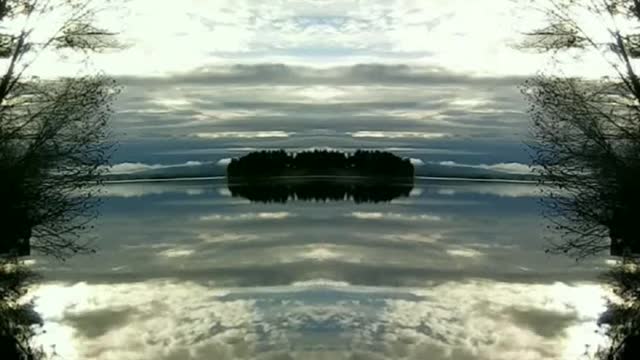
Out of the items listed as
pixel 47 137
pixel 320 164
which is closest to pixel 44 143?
pixel 47 137

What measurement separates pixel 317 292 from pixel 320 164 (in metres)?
6.27

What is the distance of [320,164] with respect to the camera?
18609 millimetres

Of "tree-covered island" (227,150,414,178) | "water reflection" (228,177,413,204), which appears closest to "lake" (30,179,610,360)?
"water reflection" (228,177,413,204)

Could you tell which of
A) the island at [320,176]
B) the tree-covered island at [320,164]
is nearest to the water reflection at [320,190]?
the island at [320,176]

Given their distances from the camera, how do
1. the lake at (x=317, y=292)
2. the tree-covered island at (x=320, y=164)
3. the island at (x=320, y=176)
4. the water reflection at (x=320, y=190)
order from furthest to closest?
the tree-covered island at (x=320, y=164) → the island at (x=320, y=176) → the water reflection at (x=320, y=190) → the lake at (x=317, y=292)

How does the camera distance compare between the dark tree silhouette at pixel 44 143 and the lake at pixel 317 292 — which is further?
the dark tree silhouette at pixel 44 143

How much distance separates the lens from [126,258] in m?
23.1

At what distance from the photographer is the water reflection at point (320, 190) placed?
18.1 meters

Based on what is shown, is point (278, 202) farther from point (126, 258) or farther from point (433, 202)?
point (433, 202)

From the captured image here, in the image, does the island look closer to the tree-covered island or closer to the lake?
the tree-covered island

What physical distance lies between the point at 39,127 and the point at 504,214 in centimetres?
2199

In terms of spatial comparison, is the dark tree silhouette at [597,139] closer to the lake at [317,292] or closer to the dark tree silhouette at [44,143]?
the lake at [317,292]

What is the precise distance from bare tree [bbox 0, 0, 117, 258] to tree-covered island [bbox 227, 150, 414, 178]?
4837 mm

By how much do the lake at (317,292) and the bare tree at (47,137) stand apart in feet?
4.04
